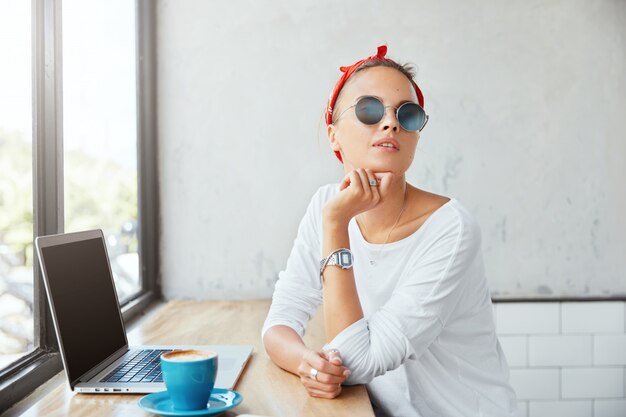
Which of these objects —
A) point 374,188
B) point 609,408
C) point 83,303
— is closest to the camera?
point 83,303

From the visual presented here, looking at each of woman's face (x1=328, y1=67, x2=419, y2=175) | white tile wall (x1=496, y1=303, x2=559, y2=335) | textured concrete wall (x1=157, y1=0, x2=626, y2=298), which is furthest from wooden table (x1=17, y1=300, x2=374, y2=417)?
white tile wall (x1=496, y1=303, x2=559, y2=335)

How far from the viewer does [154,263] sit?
8.31 feet

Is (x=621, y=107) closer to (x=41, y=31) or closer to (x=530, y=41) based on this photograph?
(x=530, y=41)

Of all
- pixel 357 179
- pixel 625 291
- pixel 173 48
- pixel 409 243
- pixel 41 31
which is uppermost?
pixel 173 48

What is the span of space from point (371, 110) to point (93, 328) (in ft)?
2.41

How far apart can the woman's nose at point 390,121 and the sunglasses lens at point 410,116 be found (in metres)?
0.01

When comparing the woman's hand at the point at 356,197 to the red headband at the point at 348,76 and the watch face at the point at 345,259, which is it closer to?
the watch face at the point at 345,259

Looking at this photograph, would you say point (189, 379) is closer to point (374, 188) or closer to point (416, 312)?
point (416, 312)

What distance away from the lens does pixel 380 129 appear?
4.59 ft

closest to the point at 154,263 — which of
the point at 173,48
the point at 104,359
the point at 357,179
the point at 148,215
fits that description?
the point at 148,215

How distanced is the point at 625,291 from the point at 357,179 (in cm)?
170

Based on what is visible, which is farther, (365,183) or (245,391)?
(365,183)

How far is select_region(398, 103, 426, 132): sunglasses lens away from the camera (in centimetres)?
139

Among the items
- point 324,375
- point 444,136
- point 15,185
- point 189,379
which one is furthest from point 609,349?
point 15,185
